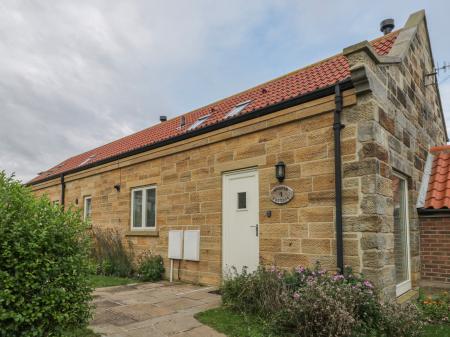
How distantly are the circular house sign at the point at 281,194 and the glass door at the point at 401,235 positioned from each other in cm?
192

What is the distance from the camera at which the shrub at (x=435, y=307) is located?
547 centimetres

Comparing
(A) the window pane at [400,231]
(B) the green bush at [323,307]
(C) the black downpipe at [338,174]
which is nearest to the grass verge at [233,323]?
(B) the green bush at [323,307]

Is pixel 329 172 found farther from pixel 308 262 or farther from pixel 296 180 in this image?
pixel 308 262

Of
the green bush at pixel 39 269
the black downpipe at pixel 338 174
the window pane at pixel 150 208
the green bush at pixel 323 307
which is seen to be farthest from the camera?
the window pane at pixel 150 208

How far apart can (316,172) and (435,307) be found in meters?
3.19

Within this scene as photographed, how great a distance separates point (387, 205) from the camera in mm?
5281

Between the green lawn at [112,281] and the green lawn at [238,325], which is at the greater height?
the green lawn at [238,325]

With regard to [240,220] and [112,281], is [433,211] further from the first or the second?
[112,281]

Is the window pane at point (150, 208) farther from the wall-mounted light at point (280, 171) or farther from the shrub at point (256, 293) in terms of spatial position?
the wall-mounted light at point (280, 171)

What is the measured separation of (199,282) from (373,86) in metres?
5.42

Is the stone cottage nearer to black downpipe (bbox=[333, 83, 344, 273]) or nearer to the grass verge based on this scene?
black downpipe (bbox=[333, 83, 344, 273])

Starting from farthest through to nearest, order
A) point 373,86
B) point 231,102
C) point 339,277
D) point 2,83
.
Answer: point 2,83 < point 231,102 < point 373,86 < point 339,277

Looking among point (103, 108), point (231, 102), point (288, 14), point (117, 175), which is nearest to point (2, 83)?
point (103, 108)

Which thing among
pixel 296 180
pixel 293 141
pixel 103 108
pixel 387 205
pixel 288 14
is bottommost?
pixel 387 205
